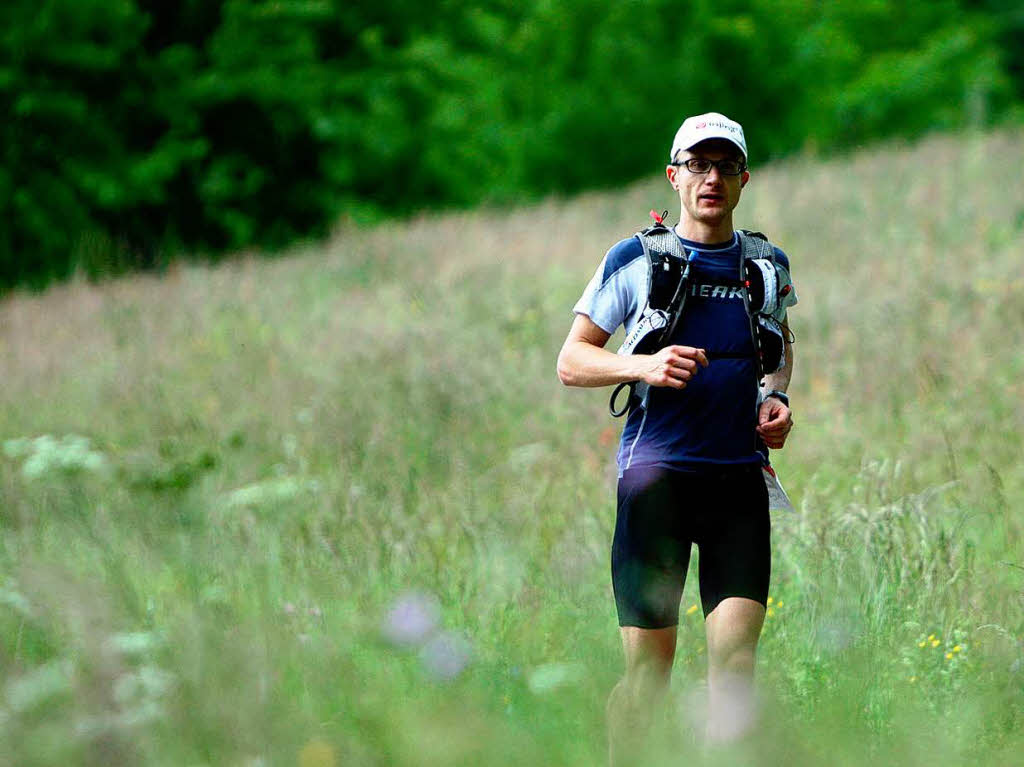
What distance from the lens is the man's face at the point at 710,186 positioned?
3.38 m

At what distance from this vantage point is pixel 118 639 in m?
2.77

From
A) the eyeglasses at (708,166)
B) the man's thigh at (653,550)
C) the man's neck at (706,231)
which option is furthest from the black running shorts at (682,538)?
the eyeglasses at (708,166)

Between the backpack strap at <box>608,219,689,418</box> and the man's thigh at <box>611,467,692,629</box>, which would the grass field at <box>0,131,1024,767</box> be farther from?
the backpack strap at <box>608,219,689,418</box>

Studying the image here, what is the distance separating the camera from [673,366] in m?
3.18

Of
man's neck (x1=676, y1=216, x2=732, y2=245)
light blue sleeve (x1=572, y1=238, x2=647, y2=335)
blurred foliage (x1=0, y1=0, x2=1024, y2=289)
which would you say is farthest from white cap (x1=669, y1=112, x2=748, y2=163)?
blurred foliage (x1=0, y1=0, x2=1024, y2=289)

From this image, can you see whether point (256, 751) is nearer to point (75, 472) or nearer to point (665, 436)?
point (665, 436)

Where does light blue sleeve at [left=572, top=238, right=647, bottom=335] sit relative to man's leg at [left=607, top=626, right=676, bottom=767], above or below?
above

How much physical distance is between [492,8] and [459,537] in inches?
781

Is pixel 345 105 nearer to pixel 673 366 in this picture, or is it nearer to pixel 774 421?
pixel 774 421

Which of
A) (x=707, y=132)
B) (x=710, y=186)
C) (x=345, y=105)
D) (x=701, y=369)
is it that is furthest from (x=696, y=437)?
(x=345, y=105)

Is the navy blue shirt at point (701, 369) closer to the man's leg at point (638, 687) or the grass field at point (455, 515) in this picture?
the man's leg at point (638, 687)

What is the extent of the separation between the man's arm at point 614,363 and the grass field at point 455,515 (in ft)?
2.35

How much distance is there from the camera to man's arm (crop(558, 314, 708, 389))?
10.4 ft

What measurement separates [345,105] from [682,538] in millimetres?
20170
